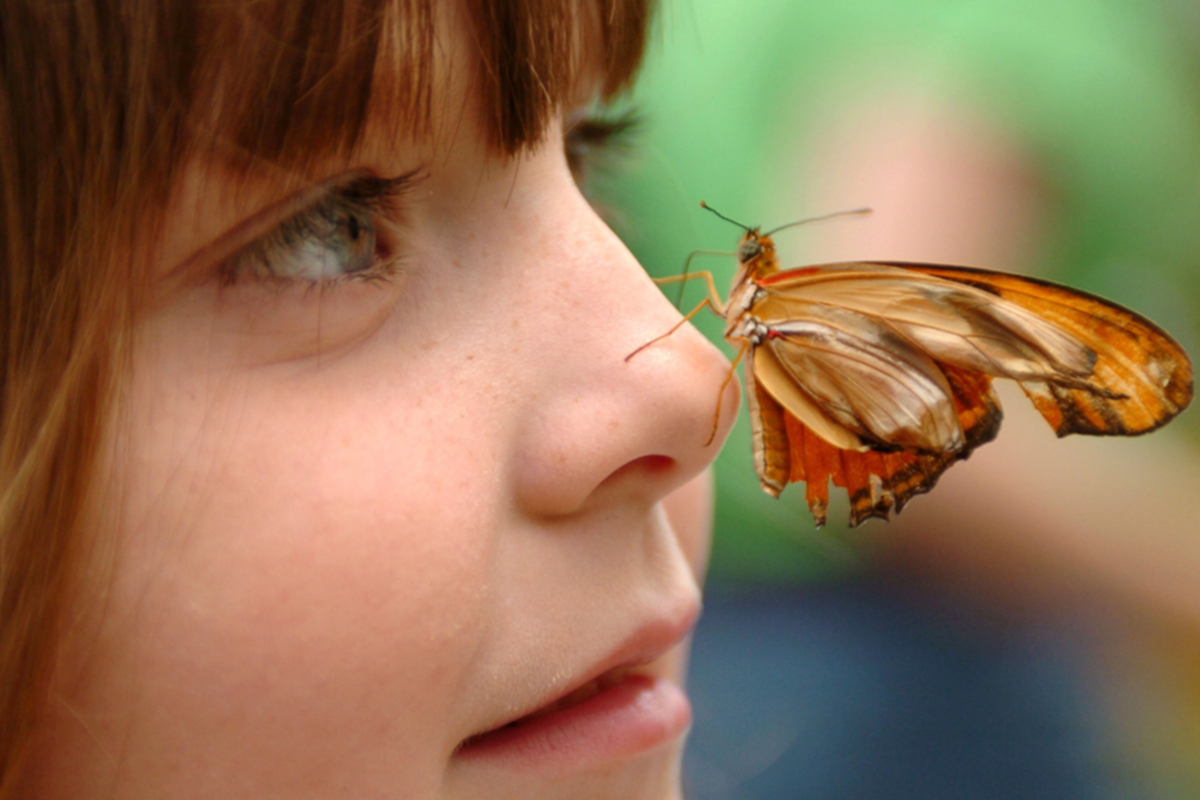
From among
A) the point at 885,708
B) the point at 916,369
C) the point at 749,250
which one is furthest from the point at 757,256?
the point at 885,708

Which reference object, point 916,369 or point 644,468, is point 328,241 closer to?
point 644,468

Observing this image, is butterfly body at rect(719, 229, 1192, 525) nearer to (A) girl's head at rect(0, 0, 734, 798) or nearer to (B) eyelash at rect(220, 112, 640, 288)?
(A) girl's head at rect(0, 0, 734, 798)

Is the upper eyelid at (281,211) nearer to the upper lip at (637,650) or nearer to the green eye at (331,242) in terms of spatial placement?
the green eye at (331,242)

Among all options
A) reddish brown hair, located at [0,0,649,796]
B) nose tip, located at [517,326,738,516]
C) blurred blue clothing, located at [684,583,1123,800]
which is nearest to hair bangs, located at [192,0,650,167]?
reddish brown hair, located at [0,0,649,796]

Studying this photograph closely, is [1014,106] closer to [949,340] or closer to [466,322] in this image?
[949,340]

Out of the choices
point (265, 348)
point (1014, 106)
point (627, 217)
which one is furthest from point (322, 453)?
point (1014, 106)

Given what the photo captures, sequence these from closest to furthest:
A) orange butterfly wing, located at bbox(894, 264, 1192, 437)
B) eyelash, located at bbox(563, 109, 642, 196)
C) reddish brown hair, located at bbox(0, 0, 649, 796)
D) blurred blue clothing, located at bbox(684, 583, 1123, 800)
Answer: reddish brown hair, located at bbox(0, 0, 649, 796) < orange butterfly wing, located at bbox(894, 264, 1192, 437) < eyelash, located at bbox(563, 109, 642, 196) < blurred blue clothing, located at bbox(684, 583, 1123, 800)
